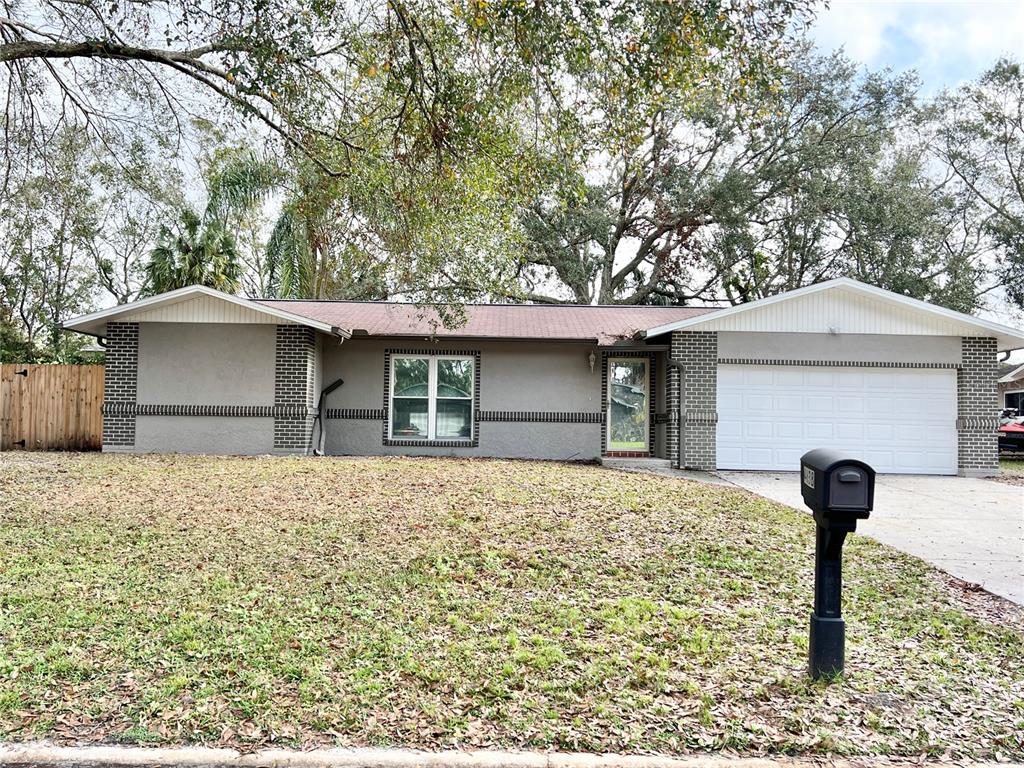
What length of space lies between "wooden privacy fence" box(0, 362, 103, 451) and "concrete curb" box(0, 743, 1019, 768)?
44.2 feet

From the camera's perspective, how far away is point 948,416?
13.4 metres

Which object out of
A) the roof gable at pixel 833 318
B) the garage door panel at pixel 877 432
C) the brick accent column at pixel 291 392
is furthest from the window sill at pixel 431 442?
the garage door panel at pixel 877 432

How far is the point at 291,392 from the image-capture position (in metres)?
13.5

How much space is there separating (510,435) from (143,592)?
10157mm

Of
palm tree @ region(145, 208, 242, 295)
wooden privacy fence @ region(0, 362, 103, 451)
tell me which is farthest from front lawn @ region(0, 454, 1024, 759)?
palm tree @ region(145, 208, 242, 295)

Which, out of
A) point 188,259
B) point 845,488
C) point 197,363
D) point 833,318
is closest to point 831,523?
point 845,488

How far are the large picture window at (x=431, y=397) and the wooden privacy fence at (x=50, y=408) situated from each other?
635cm

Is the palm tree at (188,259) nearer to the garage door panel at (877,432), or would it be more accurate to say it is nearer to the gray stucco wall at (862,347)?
the gray stucco wall at (862,347)

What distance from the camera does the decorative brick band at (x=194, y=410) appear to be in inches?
532

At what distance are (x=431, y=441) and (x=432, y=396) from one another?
0.97 m

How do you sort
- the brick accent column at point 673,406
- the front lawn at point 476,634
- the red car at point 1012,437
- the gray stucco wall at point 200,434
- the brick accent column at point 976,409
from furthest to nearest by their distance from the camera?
the red car at point 1012,437
the gray stucco wall at point 200,434
the brick accent column at point 673,406
the brick accent column at point 976,409
the front lawn at point 476,634

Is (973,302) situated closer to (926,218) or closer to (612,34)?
(926,218)

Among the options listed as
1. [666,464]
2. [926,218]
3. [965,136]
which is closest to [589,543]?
[666,464]

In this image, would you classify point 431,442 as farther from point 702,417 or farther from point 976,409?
point 976,409
